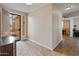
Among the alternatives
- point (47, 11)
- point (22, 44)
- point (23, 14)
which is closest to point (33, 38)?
point (22, 44)

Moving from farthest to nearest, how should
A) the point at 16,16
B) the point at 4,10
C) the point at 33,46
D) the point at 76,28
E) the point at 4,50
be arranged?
the point at 33,46 < the point at 76,28 < the point at 16,16 < the point at 4,10 < the point at 4,50

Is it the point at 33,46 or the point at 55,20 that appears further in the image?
the point at 55,20

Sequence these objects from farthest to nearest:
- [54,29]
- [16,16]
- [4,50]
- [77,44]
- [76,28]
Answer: [54,29]
[77,44]
[76,28]
[16,16]
[4,50]

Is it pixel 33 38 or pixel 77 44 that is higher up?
pixel 33 38

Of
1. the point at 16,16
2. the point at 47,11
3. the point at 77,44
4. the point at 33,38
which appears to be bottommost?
the point at 77,44

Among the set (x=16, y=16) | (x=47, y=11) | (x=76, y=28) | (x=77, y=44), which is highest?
(x=47, y=11)

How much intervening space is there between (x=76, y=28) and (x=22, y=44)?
116cm

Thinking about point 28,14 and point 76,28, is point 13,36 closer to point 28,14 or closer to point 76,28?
point 28,14

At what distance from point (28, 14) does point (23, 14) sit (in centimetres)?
13

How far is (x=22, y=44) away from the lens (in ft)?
6.61

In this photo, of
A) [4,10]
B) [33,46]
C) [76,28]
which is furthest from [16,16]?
[76,28]

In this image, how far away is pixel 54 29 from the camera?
308 centimetres

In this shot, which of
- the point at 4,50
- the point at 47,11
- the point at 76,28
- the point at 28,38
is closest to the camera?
the point at 4,50

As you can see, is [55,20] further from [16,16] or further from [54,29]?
[16,16]
